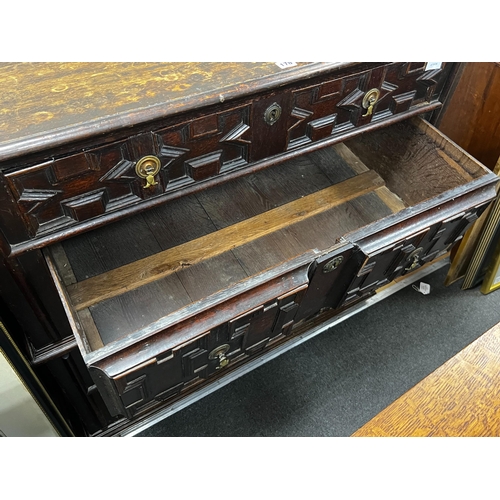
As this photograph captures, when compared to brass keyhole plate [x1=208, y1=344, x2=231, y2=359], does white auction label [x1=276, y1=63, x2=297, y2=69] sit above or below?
above

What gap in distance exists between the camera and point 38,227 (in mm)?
686

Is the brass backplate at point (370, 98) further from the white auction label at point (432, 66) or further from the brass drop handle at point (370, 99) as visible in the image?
the white auction label at point (432, 66)

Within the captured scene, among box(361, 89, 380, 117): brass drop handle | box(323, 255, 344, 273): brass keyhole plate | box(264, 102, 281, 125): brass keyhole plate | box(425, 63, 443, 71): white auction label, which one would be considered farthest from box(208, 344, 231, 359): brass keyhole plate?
box(425, 63, 443, 71): white auction label

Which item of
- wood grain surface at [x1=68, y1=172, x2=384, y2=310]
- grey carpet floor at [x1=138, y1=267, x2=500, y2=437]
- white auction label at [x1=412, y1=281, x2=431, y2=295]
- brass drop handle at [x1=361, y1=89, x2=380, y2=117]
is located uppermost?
brass drop handle at [x1=361, y1=89, x2=380, y2=117]

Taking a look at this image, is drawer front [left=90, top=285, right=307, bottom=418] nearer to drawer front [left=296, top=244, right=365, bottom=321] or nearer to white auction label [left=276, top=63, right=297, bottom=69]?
drawer front [left=296, top=244, right=365, bottom=321]

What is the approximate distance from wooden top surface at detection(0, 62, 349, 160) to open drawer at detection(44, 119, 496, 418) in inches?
9.0

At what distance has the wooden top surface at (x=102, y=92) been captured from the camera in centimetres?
61

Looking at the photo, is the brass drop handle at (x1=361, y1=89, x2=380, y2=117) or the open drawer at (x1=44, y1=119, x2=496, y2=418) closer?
the open drawer at (x1=44, y1=119, x2=496, y2=418)

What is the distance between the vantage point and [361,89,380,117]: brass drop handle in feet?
2.91

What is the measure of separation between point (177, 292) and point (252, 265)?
169 millimetres

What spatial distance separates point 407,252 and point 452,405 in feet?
1.03

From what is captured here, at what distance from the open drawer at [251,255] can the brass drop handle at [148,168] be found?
203mm

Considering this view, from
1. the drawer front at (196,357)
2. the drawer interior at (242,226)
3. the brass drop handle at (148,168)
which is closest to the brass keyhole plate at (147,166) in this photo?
the brass drop handle at (148,168)

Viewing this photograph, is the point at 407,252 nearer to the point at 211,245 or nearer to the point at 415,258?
the point at 415,258
